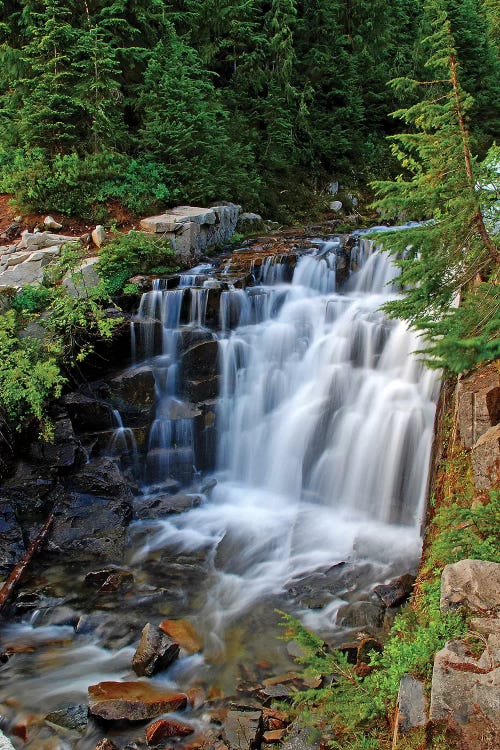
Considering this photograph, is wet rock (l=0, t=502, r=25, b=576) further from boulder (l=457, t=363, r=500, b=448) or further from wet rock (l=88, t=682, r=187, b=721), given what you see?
boulder (l=457, t=363, r=500, b=448)

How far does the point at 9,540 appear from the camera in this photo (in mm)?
7859

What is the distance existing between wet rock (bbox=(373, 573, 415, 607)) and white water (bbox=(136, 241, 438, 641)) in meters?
0.44

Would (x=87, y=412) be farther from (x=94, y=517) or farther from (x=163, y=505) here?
(x=163, y=505)

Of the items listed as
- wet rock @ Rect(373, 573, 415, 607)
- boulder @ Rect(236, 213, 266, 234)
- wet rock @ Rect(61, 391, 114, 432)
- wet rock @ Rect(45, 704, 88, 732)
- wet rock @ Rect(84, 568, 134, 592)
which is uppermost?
boulder @ Rect(236, 213, 266, 234)

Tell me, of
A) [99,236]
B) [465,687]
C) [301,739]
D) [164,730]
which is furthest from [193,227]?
[465,687]

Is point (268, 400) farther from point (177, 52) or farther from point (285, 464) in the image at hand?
point (177, 52)

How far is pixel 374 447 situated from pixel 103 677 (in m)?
5.01

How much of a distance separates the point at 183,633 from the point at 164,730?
143 centimetres

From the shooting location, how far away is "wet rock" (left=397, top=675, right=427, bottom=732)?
3328mm

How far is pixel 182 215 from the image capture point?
1331cm

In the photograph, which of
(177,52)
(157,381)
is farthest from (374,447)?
(177,52)

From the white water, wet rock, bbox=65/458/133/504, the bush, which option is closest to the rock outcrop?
the bush

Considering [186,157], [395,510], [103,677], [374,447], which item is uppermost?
[186,157]

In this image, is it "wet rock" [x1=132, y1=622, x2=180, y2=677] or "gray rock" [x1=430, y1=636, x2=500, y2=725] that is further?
"wet rock" [x1=132, y1=622, x2=180, y2=677]
